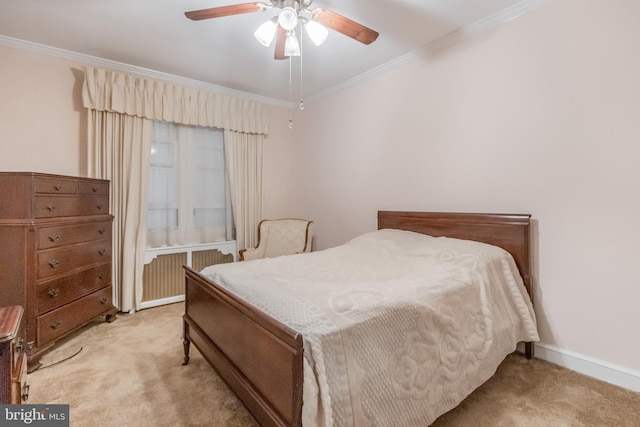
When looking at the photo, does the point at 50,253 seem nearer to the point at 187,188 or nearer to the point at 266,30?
the point at 187,188

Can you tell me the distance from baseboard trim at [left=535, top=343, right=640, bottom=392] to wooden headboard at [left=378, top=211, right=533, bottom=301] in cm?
40

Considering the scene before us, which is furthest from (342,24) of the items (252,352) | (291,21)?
(252,352)

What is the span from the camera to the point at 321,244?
398cm

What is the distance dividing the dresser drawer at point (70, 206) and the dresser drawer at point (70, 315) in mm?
720

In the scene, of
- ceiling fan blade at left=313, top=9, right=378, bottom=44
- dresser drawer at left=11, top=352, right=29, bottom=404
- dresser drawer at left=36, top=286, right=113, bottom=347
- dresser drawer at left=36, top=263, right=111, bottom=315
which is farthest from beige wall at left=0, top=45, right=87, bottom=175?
ceiling fan blade at left=313, top=9, right=378, bottom=44

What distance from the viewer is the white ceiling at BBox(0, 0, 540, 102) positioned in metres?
2.19

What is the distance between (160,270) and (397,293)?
2.92m

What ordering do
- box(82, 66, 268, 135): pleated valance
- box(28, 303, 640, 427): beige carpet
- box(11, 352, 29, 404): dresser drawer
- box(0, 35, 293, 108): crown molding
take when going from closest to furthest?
box(11, 352, 29, 404): dresser drawer → box(28, 303, 640, 427): beige carpet → box(0, 35, 293, 108): crown molding → box(82, 66, 268, 135): pleated valance

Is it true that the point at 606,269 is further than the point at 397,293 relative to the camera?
Yes

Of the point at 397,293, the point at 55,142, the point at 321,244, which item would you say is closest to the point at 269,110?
the point at 321,244

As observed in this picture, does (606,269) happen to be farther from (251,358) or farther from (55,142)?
(55,142)

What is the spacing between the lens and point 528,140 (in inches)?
86.4

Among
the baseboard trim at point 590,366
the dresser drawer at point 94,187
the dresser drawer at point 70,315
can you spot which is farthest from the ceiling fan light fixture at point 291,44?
the baseboard trim at point 590,366

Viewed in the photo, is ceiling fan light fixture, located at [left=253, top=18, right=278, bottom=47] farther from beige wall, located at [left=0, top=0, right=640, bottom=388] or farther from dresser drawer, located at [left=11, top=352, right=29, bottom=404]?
dresser drawer, located at [left=11, top=352, right=29, bottom=404]
